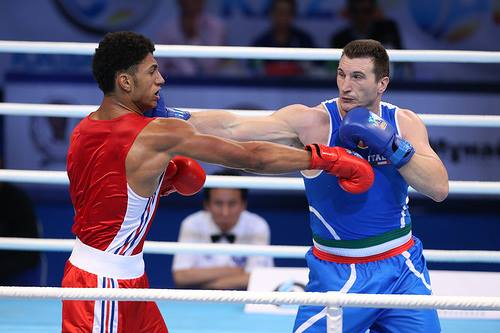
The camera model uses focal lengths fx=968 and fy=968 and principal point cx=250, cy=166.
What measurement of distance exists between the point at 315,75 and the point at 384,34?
0.75 m

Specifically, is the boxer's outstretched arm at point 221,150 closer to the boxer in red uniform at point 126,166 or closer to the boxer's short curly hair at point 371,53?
the boxer in red uniform at point 126,166

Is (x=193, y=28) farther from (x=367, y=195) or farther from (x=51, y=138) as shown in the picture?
(x=367, y=195)

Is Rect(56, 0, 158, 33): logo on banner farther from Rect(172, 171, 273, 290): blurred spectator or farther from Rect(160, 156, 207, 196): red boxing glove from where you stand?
Rect(160, 156, 207, 196): red boxing glove

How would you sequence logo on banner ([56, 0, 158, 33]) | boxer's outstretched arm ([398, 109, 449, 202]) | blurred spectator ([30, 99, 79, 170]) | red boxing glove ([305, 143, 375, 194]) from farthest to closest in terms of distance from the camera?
logo on banner ([56, 0, 158, 33])
blurred spectator ([30, 99, 79, 170])
boxer's outstretched arm ([398, 109, 449, 202])
red boxing glove ([305, 143, 375, 194])

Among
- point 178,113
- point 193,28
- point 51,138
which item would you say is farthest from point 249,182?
point 193,28

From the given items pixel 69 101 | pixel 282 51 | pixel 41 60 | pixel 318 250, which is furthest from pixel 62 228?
pixel 318 250

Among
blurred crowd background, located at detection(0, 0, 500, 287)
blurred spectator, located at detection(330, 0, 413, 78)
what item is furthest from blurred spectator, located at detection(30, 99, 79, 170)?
blurred spectator, located at detection(330, 0, 413, 78)

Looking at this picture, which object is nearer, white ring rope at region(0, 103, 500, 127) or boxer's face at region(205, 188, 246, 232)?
white ring rope at region(0, 103, 500, 127)

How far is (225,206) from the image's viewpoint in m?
5.23

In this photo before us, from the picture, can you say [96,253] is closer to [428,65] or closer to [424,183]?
[424,183]

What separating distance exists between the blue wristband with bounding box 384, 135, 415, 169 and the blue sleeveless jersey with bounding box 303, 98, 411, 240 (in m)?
0.11

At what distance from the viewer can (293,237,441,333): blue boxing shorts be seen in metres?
3.37

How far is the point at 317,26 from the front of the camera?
8.90 meters

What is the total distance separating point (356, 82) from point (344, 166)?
456 mm
